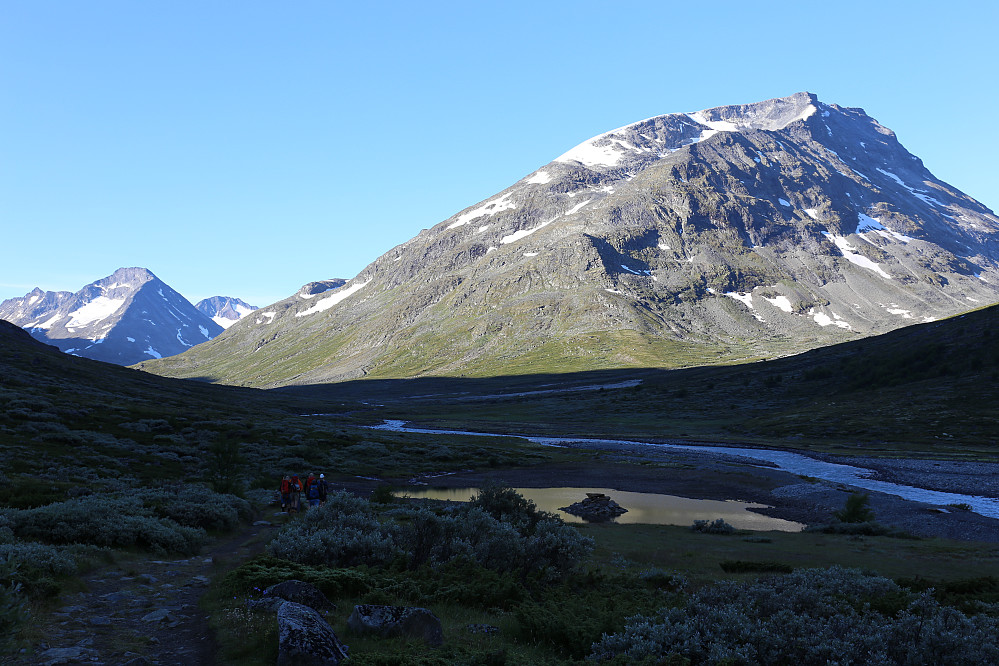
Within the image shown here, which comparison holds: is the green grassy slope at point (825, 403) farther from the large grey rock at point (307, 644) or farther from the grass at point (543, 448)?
the large grey rock at point (307, 644)

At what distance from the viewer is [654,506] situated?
4678 centimetres

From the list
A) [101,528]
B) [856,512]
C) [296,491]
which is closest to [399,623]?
[101,528]

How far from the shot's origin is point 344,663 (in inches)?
378

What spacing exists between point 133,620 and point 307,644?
238 inches

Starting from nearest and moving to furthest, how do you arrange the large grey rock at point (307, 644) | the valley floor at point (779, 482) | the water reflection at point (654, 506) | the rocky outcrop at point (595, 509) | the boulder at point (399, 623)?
1. the large grey rock at point (307, 644)
2. the boulder at point (399, 623)
3. the valley floor at point (779, 482)
4. the water reflection at point (654, 506)
5. the rocky outcrop at point (595, 509)

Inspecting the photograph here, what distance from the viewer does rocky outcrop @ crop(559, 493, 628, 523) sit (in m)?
40.2

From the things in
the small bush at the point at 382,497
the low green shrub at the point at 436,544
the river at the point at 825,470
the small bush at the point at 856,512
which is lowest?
the river at the point at 825,470

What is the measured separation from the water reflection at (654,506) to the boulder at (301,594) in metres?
24.4

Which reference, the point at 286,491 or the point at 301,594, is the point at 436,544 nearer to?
the point at 301,594

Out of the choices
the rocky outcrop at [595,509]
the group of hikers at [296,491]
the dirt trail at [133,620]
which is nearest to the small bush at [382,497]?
the group of hikers at [296,491]

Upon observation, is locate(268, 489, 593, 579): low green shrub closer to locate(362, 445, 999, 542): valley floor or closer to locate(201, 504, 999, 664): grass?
locate(201, 504, 999, 664): grass

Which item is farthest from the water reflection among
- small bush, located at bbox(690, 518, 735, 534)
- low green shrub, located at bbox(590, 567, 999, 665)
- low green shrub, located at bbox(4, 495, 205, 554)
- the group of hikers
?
low green shrub, located at bbox(590, 567, 999, 665)

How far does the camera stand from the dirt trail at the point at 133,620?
11.2 metres

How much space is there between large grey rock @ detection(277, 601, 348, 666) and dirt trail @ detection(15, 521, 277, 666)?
198 cm
